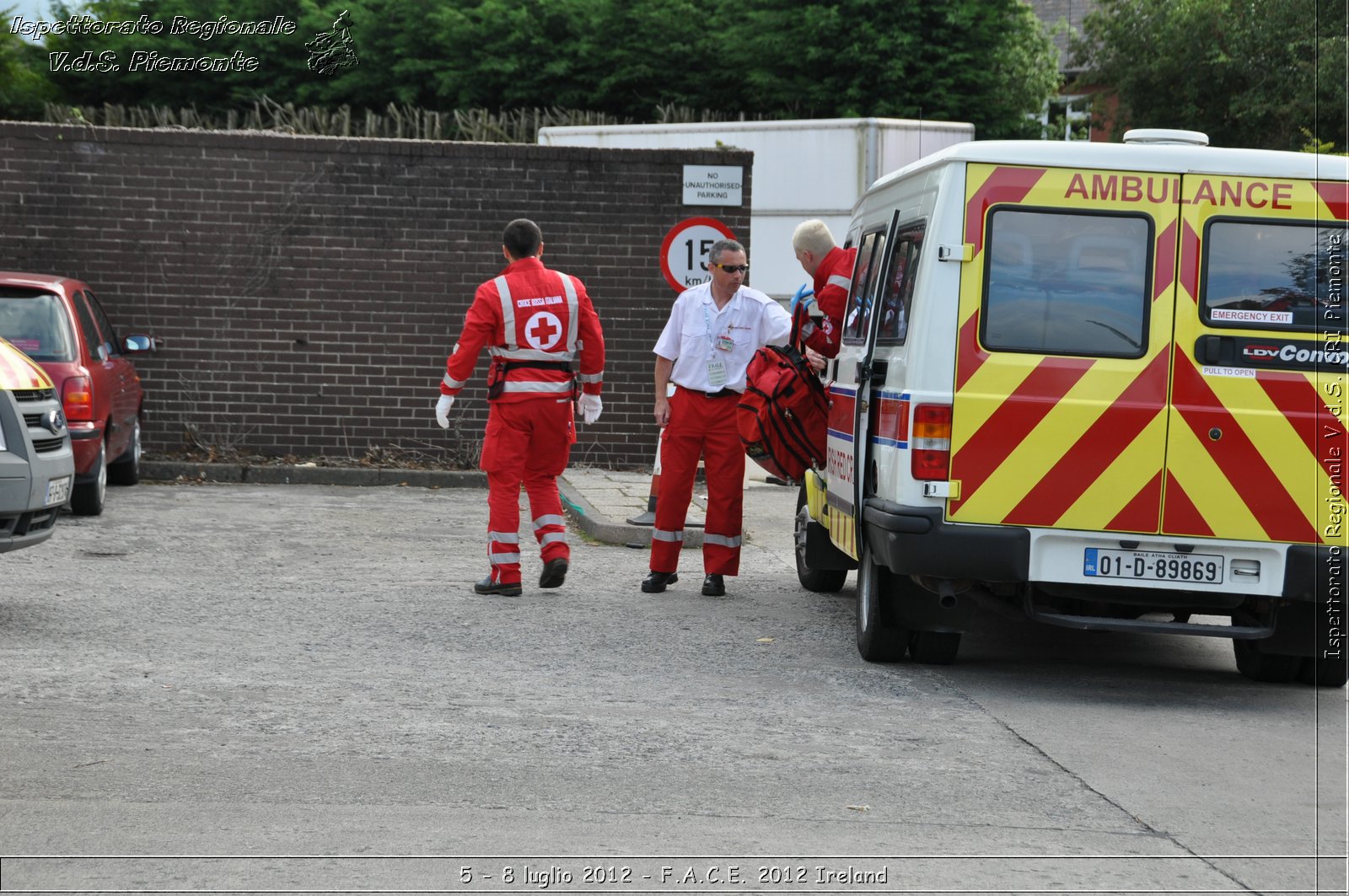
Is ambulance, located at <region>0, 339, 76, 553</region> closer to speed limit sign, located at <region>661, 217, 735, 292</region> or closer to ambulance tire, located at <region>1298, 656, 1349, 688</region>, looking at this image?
speed limit sign, located at <region>661, 217, 735, 292</region>

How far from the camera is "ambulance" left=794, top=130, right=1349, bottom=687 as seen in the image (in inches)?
260

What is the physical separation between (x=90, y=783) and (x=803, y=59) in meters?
27.8

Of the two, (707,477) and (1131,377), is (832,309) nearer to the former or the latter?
(707,477)

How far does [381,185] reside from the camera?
48.8 ft

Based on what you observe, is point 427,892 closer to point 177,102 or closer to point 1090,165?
point 1090,165

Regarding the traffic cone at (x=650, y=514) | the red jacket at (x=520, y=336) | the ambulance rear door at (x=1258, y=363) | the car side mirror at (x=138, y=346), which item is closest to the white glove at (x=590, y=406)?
the red jacket at (x=520, y=336)

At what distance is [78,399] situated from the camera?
1103cm

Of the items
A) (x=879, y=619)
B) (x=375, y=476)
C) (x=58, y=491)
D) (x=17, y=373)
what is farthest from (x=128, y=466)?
(x=879, y=619)

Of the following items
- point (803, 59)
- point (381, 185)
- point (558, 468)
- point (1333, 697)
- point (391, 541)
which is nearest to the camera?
point (1333, 697)

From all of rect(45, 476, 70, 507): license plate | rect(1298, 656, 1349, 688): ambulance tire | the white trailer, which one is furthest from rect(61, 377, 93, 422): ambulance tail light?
the white trailer

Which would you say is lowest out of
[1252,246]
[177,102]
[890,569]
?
[890,569]

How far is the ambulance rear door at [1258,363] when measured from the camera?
6.61 metres

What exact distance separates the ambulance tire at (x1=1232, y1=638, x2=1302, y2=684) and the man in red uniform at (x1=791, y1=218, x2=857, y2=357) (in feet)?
8.38

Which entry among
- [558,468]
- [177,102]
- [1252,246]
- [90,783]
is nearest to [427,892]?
[90,783]
